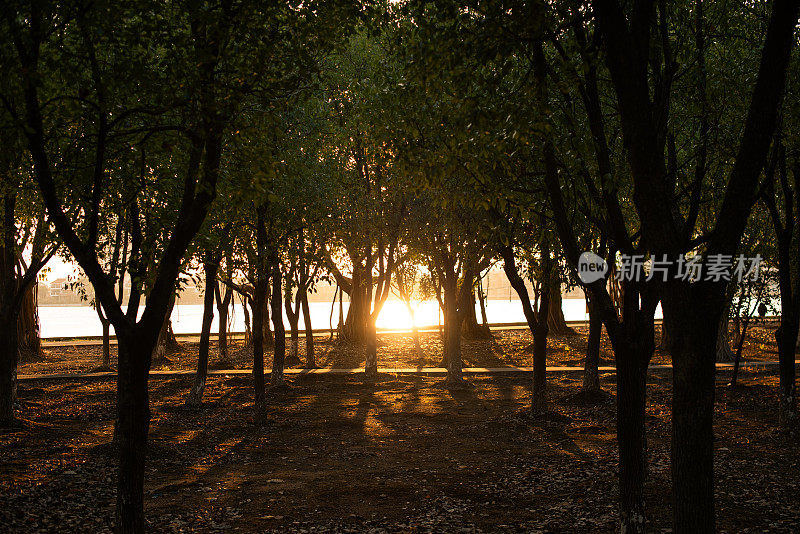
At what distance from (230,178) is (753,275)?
49.8 feet

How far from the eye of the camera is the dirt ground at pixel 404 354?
26.7m

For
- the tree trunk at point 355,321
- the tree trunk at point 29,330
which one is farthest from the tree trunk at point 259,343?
the tree trunk at point 29,330

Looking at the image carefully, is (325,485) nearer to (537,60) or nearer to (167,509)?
(167,509)

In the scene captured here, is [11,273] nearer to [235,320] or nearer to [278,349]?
[278,349]

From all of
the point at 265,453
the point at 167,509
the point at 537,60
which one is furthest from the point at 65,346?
the point at 537,60

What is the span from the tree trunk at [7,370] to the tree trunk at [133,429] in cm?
915

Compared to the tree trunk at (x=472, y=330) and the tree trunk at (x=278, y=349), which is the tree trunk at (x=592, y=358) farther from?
the tree trunk at (x=472, y=330)

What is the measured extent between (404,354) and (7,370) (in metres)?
18.1

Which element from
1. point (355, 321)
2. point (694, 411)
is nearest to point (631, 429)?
point (694, 411)

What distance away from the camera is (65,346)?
3456 centimetres

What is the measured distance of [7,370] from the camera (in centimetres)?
1440

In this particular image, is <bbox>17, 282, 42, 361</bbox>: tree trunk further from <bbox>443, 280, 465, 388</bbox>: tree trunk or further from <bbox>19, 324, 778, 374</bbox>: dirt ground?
<bbox>443, 280, 465, 388</bbox>: tree trunk

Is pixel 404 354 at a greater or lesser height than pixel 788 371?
lesser

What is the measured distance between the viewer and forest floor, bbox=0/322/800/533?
8867 mm
